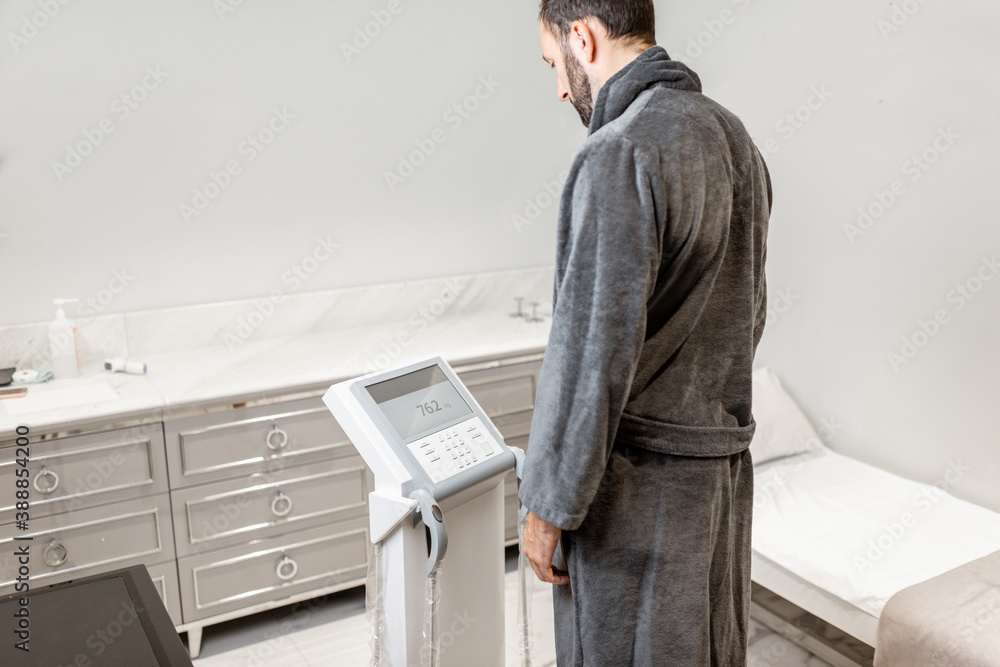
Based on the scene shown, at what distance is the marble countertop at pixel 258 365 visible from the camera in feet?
6.92

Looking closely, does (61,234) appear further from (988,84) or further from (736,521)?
(988,84)

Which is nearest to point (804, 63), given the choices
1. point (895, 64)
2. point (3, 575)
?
point (895, 64)

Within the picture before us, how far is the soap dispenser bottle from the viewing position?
2.37m

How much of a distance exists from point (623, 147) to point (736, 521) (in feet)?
2.38

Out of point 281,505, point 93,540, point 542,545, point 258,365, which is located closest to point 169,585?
point 93,540

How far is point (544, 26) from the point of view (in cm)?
139

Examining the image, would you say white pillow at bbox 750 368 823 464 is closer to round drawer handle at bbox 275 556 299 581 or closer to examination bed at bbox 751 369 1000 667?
examination bed at bbox 751 369 1000 667

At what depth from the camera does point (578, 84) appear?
137 cm

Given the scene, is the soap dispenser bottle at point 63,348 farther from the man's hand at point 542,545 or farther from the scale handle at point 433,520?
the man's hand at point 542,545

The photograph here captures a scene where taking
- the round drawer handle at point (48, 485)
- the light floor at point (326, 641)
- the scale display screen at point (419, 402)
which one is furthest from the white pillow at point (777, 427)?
the round drawer handle at point (48, 485)

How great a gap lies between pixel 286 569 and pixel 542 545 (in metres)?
1.33

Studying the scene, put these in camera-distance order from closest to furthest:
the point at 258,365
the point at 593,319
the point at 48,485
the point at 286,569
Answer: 1. the point at 593,319
2. the point at 48,485
3. the point at 286,569
4. the point at 258,365

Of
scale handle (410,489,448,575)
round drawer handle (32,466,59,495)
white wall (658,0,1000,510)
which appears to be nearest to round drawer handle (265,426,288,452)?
round drawer handle (32,466,59,495)

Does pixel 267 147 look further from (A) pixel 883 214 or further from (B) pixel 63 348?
(A) pixel 883 214
